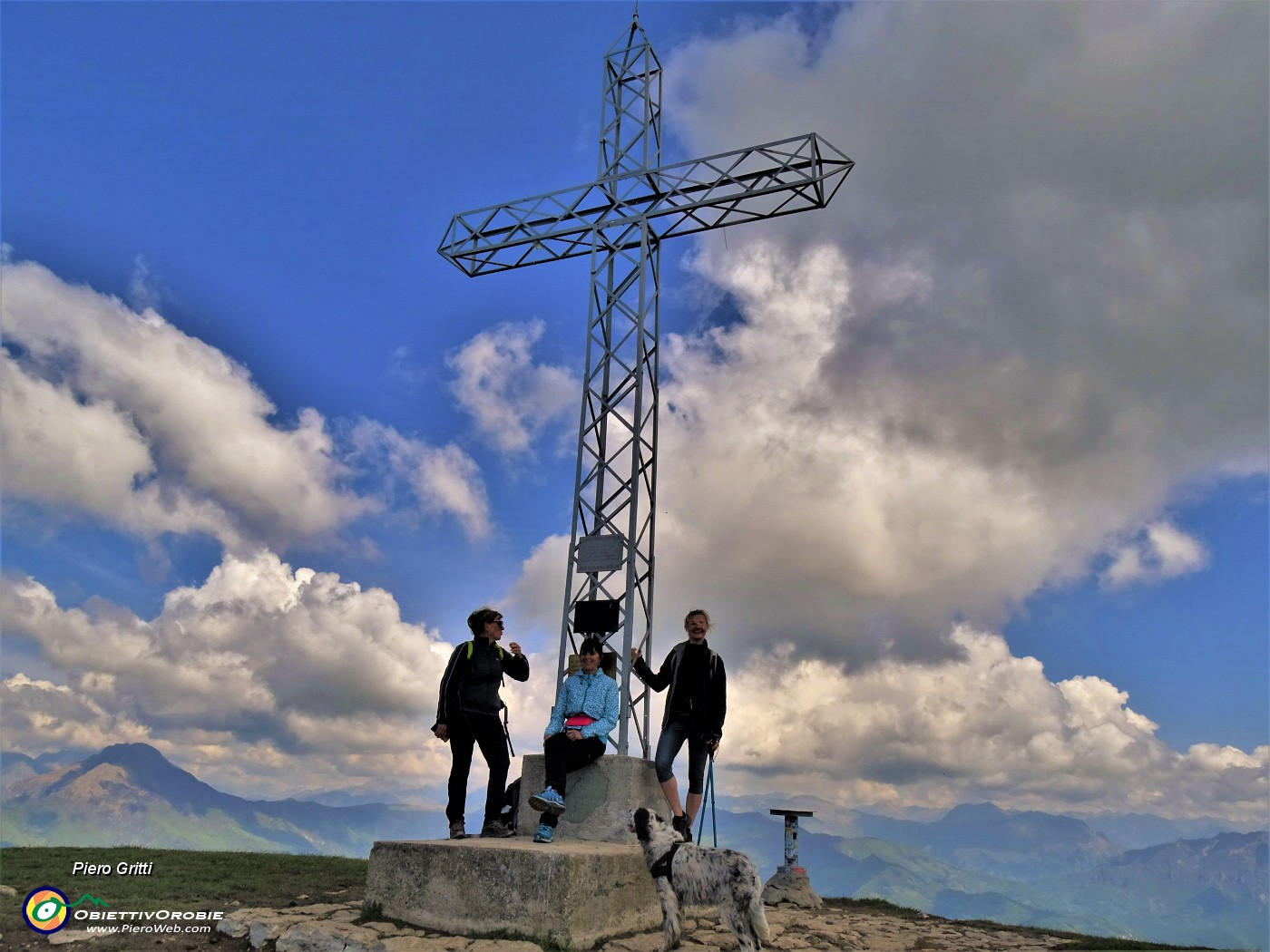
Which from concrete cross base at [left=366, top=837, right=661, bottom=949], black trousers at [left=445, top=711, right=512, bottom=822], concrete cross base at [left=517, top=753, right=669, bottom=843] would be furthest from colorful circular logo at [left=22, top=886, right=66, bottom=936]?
concrete cross base at [left=517, top=753, right=669, bottom=843]

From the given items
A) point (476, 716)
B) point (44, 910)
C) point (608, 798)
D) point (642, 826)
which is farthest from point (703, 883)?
point (44, 910)

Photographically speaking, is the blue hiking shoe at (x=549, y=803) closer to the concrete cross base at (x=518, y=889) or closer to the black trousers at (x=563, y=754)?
the black trousers at (x=563, y=754)

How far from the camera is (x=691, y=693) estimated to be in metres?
8.69

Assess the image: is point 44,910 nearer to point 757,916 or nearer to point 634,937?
point 634,937

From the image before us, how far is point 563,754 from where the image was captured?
845 cm

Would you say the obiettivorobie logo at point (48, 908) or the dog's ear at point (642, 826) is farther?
Result: the obiettivorobie logo at point (48, 908)

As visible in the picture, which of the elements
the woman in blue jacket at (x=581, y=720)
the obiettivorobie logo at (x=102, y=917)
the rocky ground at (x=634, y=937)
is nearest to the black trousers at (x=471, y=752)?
the woman in blue jacket at (x=581, y=720)

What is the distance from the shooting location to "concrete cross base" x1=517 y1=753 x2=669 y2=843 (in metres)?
8.63

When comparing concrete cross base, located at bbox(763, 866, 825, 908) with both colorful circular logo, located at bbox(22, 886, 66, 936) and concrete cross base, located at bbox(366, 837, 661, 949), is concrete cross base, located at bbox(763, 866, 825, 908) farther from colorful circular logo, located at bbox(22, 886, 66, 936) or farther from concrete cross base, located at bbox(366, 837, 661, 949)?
colorful circular logo, located at bbox(22, 886, 66, 936)

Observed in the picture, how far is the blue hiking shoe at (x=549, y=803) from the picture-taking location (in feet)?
26.3

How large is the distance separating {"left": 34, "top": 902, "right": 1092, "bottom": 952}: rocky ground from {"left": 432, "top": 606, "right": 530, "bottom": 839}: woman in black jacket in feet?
4.57

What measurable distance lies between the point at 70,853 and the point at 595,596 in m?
7.71

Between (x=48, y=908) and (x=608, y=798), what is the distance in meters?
5.34

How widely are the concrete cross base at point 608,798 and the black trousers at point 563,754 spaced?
1.10ft
